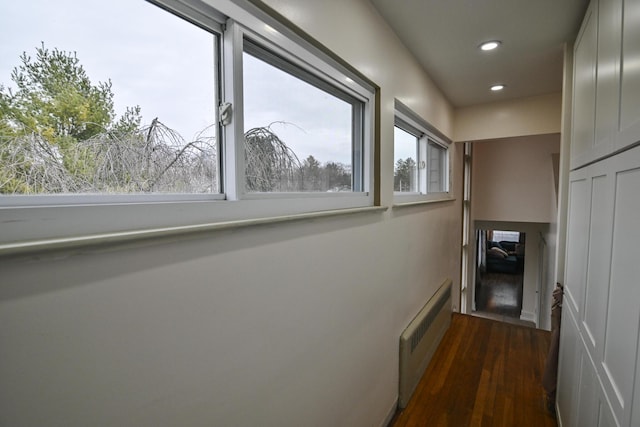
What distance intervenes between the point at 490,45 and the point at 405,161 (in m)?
0.96

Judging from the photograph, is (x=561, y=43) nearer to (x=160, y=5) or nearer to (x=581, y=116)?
(x=581, y=116)

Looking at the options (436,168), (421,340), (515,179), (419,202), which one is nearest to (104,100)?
(419,202)

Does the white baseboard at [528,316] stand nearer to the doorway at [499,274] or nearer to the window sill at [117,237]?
the doorway at [499,274]

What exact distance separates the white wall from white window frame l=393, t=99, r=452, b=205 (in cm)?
35

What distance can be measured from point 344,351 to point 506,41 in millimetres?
2189

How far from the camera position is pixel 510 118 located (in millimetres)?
3139

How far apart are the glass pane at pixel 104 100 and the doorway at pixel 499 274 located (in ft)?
23.1

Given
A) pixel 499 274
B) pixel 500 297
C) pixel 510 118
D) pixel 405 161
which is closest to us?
pixel 405 161

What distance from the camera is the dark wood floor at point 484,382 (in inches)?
79.5

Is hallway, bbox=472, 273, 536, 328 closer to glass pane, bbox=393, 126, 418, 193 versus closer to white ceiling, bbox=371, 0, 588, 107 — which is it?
glass pane, bbox=393, 126, 418, 193

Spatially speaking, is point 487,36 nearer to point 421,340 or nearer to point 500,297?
point 421,340

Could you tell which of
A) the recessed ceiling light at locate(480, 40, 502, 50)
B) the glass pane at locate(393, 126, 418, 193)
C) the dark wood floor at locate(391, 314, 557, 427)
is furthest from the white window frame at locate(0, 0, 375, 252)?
the dark wood floor at locate(391, 314, 557, 427)

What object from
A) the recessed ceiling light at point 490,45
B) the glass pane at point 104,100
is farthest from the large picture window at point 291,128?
the recessed ceiling light at point 490,45

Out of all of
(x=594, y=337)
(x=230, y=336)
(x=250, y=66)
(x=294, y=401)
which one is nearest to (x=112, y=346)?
(x=230, y=336)
